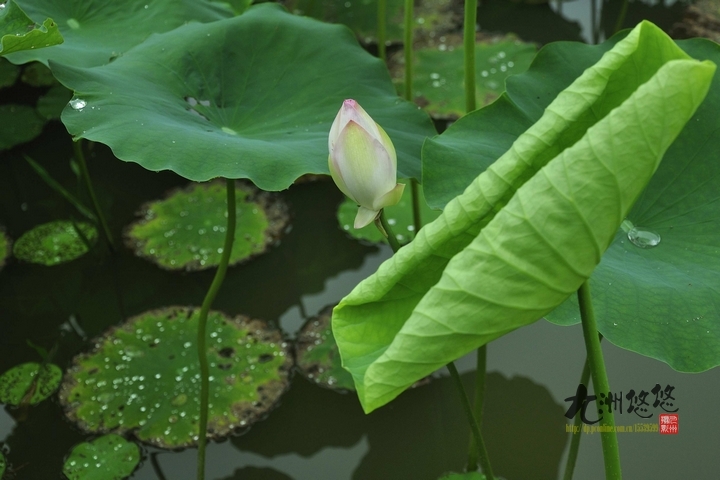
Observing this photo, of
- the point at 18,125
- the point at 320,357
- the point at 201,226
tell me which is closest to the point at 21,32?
the point at 201,226

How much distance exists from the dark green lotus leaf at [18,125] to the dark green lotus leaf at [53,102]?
3 centimetres

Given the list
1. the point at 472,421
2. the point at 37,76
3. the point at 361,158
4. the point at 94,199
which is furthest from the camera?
the point at 37,76

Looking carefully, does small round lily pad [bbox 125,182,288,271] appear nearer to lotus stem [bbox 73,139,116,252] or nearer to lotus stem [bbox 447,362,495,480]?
lotus stem [bbox 73,139,116,252]

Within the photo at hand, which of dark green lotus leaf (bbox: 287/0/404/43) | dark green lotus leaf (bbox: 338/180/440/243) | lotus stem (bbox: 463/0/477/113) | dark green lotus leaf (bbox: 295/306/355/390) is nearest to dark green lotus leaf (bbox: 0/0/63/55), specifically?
lotus stem (bbox: 463/0/477/113)

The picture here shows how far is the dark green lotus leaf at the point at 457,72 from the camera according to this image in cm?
257

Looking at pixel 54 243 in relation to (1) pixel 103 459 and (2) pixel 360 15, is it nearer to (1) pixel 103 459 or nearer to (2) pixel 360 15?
(1) pixel 103 459

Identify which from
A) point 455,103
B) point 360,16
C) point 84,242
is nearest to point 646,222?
point 455,103

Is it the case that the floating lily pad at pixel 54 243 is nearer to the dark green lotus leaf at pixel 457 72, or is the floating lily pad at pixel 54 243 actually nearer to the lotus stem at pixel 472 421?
the dark green lotus leaf at pixel 457 72

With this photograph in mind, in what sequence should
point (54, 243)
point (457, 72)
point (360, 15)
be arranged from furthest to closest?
point (360, 15) < point (457, 72) < point (54, 243)

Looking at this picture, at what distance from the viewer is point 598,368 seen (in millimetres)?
803

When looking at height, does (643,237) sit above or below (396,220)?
above

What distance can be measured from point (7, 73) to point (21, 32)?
1.65 metres

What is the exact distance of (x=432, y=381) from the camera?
1.82m

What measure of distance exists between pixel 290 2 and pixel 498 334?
2.93 meters
